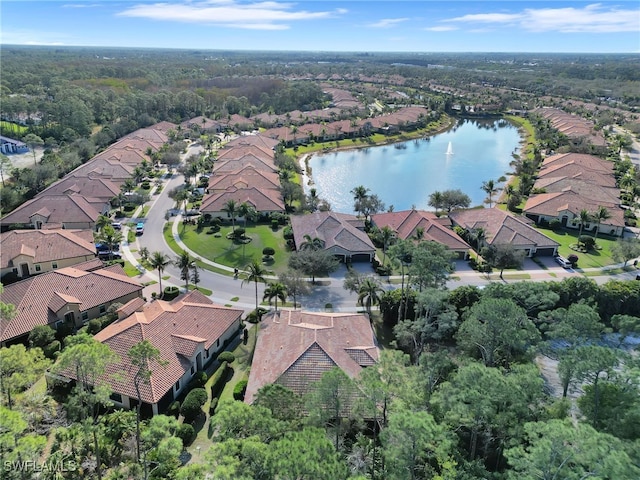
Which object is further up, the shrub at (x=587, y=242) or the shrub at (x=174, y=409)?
the shrub at (x=587, y=242)

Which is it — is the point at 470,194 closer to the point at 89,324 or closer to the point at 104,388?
the point at 89,324

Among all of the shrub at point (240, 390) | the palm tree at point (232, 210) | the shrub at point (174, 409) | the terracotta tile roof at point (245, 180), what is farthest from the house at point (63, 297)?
the terracotta tile roof at point (245, 180)

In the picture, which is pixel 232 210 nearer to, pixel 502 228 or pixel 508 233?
pixel 502 228

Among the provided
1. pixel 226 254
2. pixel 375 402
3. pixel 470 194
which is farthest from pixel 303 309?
pixel 470 194

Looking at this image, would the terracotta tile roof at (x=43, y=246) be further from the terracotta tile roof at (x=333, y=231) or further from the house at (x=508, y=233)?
the house at (x=508, y=233)

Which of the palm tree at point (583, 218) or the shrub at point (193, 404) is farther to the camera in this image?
the palm tree at point (583, 218)

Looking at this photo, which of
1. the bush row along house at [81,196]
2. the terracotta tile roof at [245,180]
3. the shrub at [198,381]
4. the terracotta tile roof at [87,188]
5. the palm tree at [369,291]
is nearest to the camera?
the shrub at [198,381]
